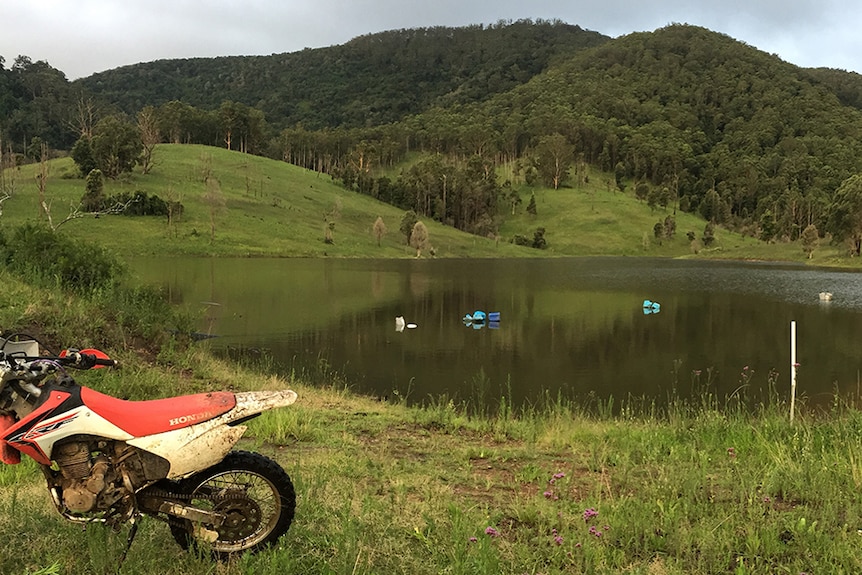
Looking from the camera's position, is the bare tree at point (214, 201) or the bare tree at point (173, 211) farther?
the bare tree at point (214, 201)

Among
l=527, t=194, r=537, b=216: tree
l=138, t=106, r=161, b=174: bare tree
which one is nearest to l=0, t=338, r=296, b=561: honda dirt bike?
l=138, t=106, r=161, b=174: bare tree

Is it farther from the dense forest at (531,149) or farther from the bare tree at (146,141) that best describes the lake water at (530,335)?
the dense forest at (531,149)

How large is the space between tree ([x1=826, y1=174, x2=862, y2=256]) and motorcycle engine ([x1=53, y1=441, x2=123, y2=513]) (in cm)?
9652

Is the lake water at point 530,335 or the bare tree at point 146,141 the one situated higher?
the bare tree at point 146,141

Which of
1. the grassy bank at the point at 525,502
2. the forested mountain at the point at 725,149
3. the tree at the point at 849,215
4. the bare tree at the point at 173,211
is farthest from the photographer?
the forested mountain at the point at 725,149

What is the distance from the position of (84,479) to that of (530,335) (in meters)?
20.9

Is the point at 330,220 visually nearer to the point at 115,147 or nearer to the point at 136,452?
the point at 115,147

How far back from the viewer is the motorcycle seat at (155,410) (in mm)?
3373

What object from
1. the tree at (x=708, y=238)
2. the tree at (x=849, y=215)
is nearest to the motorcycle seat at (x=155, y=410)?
the tree at (x=849, y=215)

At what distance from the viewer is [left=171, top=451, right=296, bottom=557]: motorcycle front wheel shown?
3643mm

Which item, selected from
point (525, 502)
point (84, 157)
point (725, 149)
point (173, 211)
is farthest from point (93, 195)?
point (725, 149)

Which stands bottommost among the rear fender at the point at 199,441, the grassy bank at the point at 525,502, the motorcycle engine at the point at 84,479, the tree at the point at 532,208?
the grassy bank at the point at 525,502

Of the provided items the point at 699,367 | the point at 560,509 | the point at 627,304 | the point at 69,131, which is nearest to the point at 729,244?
the point at 627,304

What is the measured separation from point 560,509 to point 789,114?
233m
